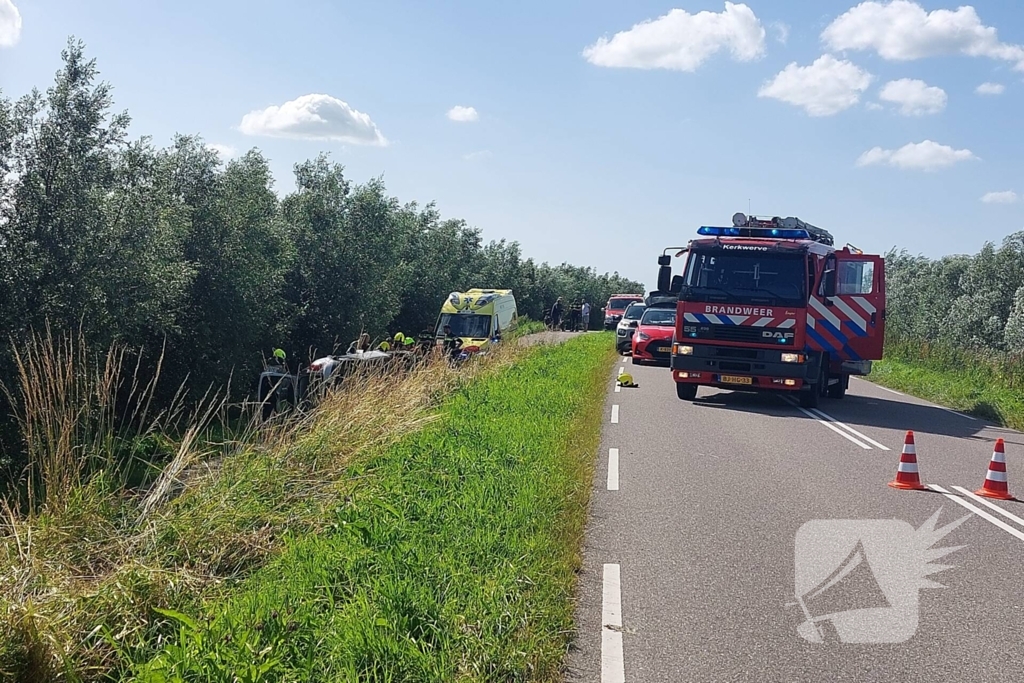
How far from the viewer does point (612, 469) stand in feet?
34.6

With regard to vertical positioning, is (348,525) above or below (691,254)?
below

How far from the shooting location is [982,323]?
1855 inches

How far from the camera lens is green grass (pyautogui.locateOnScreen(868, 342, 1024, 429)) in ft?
58.1

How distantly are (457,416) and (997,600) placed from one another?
724 centimetres

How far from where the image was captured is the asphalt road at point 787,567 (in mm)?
5004

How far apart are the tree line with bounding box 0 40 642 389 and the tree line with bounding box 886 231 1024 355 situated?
80.0 ft

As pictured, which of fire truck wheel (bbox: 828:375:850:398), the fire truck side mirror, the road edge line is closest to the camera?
the road edge line

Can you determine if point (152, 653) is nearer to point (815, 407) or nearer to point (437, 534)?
point (437, 534)

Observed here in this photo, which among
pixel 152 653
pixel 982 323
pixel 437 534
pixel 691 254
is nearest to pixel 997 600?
pixel 437 534

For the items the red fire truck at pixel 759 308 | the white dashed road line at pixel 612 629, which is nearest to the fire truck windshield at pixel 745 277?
the red fire truck at pixel 759 308

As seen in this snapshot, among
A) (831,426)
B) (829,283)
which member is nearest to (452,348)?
(829,283)

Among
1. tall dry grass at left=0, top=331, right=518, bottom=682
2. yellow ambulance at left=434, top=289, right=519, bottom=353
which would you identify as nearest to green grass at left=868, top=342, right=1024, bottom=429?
yellow ambulance at left=434, top=289, right=519, bottom=353

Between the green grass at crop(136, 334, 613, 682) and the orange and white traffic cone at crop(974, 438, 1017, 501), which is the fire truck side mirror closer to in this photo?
the orange and white traffic cone at crop(974, 438, 1017, 501)

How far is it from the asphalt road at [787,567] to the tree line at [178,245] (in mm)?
8483
